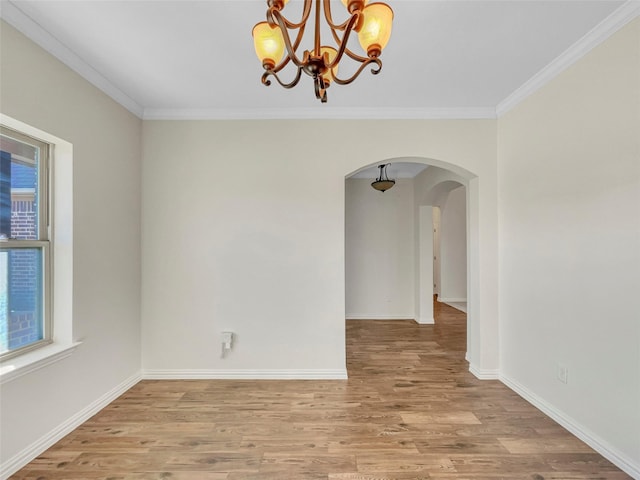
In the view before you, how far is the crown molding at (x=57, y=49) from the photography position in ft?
5.63

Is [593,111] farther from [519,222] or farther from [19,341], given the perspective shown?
[19,341]

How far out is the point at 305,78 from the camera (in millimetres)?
2424

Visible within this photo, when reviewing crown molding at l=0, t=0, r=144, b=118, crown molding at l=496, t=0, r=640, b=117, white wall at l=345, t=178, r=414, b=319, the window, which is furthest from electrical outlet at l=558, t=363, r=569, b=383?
crown molding at l=0, t=0, r=144, b=118

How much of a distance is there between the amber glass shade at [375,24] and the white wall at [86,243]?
80.6 inches

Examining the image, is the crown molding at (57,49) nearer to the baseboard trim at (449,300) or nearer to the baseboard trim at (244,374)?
the baseboard trim at (244,374)

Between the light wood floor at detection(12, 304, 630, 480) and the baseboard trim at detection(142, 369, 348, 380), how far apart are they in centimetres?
→ 8

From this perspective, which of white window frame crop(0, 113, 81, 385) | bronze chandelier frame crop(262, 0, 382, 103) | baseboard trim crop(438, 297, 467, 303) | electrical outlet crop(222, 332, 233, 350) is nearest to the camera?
bronze chandelier frame crop(262, 0, 382, 103)

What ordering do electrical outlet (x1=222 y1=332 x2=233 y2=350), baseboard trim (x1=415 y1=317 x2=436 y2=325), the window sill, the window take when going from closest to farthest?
the window sill, the window, electrical outlet (x1=222 y1=332 x2=233 y2=350), baseboard trim (x1=415 y1=317 x2=436 y2=325)

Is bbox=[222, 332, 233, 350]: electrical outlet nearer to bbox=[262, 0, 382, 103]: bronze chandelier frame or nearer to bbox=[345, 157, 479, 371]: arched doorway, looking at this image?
bbox=[262, 0, 382, 103]: bronze chandelier frame

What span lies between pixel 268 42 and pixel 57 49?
67.7 inches

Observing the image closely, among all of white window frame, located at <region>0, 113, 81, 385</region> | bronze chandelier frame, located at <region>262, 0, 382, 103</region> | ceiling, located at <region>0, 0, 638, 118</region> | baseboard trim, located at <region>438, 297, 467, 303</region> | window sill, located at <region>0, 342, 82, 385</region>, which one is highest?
ceiling, located at <region>0, 0, 638, 118</region>

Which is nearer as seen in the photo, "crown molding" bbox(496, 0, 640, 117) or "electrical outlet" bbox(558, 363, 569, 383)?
"crown molding" bbox(496, 0, 640, 117)

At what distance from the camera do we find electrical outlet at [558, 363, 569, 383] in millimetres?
2180

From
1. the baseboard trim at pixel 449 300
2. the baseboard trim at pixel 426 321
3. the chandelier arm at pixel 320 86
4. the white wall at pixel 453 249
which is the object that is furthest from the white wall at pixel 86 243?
the white wall at pixel 453 249
